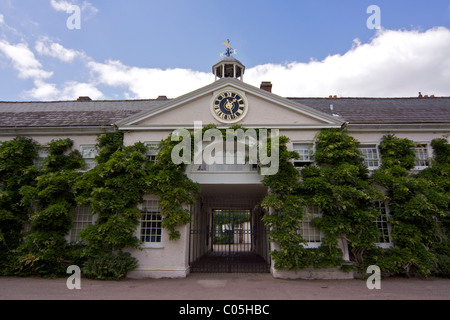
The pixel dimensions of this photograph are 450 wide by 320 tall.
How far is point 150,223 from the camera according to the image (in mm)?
12016

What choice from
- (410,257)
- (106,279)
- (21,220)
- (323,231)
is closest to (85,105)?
(21,220)

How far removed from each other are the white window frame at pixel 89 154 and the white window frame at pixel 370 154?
44.8ft

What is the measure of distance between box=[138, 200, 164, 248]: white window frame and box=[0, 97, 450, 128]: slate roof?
193 inches

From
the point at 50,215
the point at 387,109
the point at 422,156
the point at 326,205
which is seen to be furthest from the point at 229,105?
the point at 422,156

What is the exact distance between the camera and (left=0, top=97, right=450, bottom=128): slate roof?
46.1 ft

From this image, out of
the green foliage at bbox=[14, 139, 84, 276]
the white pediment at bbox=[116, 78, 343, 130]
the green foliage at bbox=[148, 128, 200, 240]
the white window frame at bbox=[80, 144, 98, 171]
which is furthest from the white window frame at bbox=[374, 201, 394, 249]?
the green foliage at bbox=[14, 139, 84, 276]

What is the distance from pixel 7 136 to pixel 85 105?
474cm

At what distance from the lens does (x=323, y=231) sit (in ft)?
36.9

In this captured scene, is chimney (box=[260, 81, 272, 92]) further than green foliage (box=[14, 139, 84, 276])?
Yes

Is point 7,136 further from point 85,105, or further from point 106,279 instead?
point 106,279

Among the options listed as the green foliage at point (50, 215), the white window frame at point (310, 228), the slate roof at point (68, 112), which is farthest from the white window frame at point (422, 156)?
the green foliage at point (50, 215)

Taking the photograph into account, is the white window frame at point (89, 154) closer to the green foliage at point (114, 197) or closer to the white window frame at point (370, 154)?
the green foliage at point (114, 197)

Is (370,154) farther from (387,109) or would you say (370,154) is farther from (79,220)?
(79,220)

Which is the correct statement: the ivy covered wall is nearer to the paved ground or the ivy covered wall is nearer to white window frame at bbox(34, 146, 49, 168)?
the paved ground
